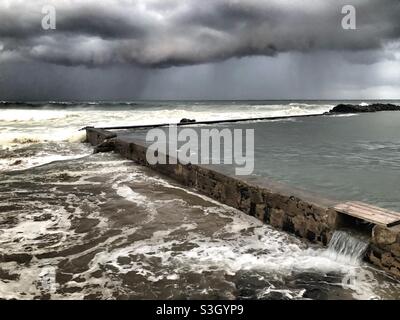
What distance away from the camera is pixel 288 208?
189 inches

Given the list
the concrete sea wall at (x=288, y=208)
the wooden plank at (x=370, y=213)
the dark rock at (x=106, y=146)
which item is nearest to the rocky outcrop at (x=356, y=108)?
the dark rock at (x=106, y=146)

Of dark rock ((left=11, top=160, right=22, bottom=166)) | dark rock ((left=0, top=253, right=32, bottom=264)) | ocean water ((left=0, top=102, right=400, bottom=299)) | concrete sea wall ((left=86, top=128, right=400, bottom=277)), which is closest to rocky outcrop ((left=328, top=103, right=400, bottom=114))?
dark rock ((left=11, top=160, right=22, bottom=166))

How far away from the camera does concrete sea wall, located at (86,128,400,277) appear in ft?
11.8

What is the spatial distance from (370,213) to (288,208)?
3.73 feet

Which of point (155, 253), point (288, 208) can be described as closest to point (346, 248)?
point (288, 208)

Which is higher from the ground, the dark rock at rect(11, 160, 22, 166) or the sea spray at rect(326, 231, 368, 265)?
the dark rock at rect(11, 160, 22, 166)

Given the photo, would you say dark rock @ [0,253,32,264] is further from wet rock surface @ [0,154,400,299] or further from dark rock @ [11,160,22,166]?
dark rock @ [11,160,22,166]

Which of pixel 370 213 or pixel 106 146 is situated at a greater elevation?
pixel 106 146

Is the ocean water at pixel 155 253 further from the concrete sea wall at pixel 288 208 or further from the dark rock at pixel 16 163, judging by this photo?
the dark rock at pixel 16 163

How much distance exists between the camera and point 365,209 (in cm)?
404

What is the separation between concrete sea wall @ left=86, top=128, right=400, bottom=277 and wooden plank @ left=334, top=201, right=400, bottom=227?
7 cm

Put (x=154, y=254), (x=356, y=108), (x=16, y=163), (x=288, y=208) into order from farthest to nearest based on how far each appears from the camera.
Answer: (x=356, y=108) → (x=16, y=163) → (x=288, y=208) → (x=154, y=254)

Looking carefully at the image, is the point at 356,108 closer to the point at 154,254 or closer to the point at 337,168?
the point at 337,168
